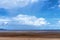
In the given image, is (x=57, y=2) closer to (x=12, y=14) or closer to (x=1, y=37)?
(x=12, y=14)

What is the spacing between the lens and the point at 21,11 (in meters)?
1.56

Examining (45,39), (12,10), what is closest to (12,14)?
(12,10)

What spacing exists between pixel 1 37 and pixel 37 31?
303mm

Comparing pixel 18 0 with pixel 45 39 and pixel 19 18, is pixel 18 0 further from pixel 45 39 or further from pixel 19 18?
pixel 45 39

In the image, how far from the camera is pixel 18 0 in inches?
61.4

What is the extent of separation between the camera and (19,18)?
1557 mm

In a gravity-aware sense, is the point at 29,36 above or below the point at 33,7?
below

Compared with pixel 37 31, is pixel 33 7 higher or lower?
higher

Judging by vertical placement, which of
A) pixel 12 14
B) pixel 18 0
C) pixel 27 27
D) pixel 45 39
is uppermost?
pixel 18 0

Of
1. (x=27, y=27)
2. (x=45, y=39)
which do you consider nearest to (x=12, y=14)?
(x=27, y=27)

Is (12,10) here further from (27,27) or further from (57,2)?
(57,2)

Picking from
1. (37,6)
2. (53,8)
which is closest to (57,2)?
(53,8)

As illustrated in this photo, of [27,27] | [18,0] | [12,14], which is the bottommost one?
[27,27]

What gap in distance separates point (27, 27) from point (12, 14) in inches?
6.6
